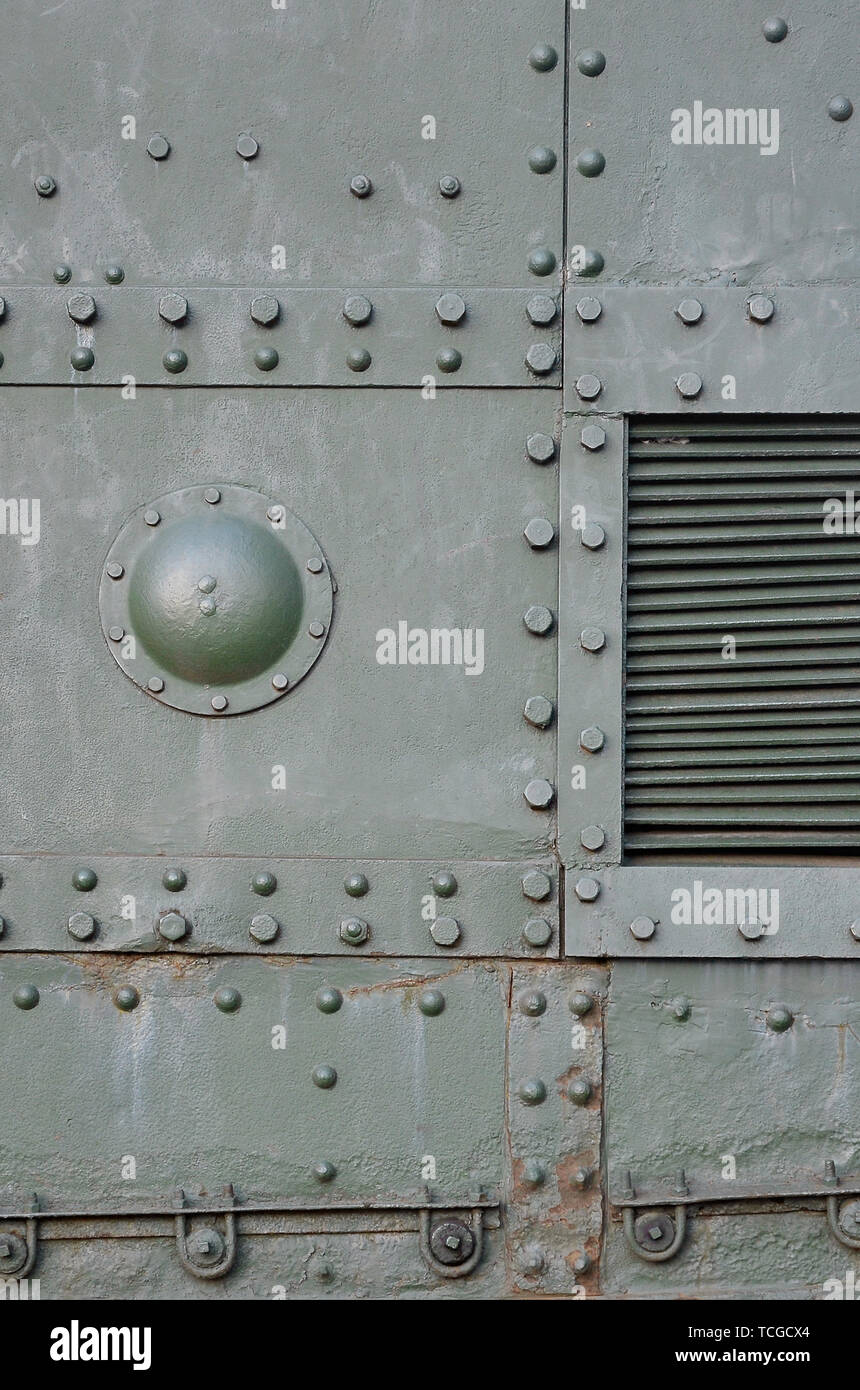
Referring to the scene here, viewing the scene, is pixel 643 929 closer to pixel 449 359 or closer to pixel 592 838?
pixel 592 838

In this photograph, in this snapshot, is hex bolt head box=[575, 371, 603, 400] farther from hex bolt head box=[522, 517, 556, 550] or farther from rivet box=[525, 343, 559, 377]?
hex bolt head box=[522, 517, 556, 550]

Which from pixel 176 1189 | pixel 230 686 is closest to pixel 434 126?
pixel 230 686

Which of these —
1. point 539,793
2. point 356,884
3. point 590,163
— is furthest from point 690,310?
point 356,884

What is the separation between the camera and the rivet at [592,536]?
2.49 m

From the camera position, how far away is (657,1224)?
250 centimetres

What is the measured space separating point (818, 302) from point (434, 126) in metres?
0.89

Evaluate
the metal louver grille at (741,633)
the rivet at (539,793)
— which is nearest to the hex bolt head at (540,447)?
the metal louver grille at (741,633)

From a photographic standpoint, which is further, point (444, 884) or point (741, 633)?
point (741, 633)

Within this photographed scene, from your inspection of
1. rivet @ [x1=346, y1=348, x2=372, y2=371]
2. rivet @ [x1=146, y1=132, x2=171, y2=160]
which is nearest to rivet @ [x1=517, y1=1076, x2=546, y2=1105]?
rivet @ [x1=346, y1=348, x2=372, y2=371]

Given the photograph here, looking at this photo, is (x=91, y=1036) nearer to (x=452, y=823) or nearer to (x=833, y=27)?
(x=452, y=823)

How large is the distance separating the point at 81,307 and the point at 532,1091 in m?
1.88

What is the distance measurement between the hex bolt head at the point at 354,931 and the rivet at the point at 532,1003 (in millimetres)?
353

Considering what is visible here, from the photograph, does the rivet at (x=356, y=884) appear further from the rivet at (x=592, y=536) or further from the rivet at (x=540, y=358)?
the rivet at (x=540, y=358)

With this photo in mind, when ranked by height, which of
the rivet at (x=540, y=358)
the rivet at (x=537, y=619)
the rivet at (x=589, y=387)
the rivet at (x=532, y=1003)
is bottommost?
the rivet at (x=532, y=1003)
